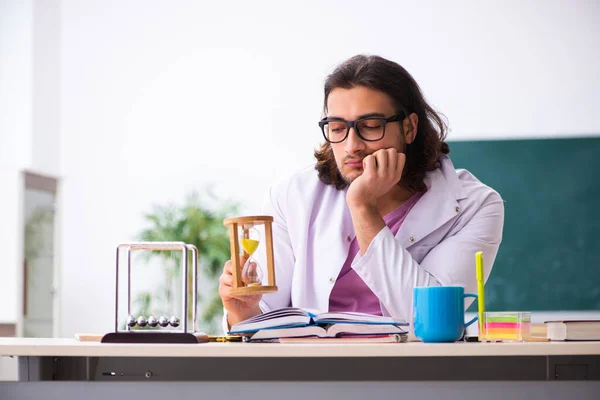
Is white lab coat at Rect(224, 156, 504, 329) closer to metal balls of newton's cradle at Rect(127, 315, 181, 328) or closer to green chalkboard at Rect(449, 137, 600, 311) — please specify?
metal balls of newton's cradle at Rect(127, 315, 181, 328)

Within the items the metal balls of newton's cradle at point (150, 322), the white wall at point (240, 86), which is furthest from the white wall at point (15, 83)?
the metal balls of newton's cradle at point (150, 322)

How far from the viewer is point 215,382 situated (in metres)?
1.34

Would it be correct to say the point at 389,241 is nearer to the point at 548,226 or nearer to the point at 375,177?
the point at 375,177

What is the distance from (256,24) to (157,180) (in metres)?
1.27

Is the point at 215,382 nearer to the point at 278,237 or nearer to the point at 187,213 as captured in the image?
the point at 278,237

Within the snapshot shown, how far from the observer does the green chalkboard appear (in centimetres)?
504

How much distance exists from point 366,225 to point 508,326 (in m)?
0.53

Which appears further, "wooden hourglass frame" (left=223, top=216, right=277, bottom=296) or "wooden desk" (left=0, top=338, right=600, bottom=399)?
"wooden hourglass frame" (left=223, top=216, right=277, bottom=296)

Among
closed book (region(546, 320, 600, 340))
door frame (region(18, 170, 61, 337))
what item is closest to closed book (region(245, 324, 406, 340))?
closed book (region(546, 320, 600, 340))

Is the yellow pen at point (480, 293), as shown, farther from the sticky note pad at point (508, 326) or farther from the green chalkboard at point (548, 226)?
the green chalkboard at point (548, 226)

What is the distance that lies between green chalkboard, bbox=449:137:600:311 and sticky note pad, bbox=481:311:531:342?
11.5 feet

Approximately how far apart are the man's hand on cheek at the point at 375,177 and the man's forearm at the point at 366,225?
0.03m

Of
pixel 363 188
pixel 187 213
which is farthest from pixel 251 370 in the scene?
pixel 187 213

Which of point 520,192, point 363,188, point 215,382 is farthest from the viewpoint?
point 520,192
